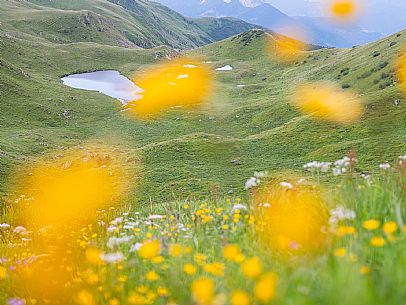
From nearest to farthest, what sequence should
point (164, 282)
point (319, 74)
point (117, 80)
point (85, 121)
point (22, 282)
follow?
point (164, 282), point (22, 282), point (85, 121), point (319, 74), point (117, 80)

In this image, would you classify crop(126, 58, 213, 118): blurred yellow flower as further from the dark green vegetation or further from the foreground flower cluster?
the foreground flower cluster

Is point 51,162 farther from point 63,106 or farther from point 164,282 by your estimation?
point 164,282

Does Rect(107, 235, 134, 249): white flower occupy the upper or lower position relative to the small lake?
lower

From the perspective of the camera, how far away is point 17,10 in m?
182

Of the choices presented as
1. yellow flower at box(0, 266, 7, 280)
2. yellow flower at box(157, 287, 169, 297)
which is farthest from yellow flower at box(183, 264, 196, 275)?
yellow flower at box(0, 266, 7, 280)

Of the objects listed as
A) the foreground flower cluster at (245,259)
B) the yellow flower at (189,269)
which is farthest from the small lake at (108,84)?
the yellow flower at (189,269)

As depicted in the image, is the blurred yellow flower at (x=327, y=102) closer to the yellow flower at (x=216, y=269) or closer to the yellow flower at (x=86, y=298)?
the yellow flower at (x=216, y=269)

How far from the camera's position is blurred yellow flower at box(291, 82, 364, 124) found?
134ft

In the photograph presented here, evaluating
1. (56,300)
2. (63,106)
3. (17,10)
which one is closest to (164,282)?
(56,300)

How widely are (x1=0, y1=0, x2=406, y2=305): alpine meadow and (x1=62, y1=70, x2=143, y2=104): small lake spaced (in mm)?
597

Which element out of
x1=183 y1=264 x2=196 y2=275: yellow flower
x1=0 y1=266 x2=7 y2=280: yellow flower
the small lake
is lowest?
x1=0 y1=266 x2=7 y2=280: yellow flower

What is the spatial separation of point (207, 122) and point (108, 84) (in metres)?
45.4

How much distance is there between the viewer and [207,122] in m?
63.5

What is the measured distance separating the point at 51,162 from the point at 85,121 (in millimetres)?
25099
